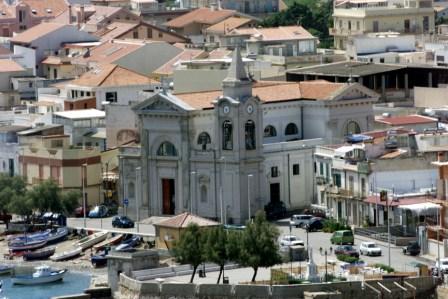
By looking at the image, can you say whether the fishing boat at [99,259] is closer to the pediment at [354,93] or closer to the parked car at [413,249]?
the parked car at [413,249]

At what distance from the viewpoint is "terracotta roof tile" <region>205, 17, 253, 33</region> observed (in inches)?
4569

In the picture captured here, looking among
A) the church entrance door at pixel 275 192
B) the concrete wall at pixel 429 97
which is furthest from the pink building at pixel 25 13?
the church entrance door at pixel 275 192

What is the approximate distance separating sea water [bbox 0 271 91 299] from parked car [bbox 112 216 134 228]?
3949 millimetres

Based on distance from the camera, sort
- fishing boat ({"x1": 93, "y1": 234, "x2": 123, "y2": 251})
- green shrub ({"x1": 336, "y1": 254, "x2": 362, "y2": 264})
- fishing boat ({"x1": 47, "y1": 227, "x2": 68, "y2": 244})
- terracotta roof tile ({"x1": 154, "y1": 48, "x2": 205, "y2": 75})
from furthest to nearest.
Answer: terracotta roof tile ({"x1": 154, "y1": 48, "x2": 205, "y2": 75}), fishing boat ({"x1": 47, "y1": 227, "x2": 68, "y2": 244}), fishing boat ({"x1": 93, "y1": 234, "x2": 123, "y2": 251}), green shrub ({"x1": 336, "y1": 254, "x2": 362, "y2": 264})

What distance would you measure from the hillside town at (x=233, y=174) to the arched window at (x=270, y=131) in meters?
0.03

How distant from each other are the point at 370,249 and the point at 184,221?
596 cm

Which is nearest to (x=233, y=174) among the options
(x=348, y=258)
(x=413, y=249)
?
(x=413, y=249)

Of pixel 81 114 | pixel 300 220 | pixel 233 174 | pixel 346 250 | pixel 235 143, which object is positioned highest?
pixel 81 114

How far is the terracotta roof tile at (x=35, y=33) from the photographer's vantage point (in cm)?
11027

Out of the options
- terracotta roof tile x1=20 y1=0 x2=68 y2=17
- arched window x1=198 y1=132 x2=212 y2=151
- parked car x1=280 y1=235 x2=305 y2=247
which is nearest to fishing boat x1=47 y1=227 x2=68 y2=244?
arched window x1=198 y1=132 x2=212 y2=151

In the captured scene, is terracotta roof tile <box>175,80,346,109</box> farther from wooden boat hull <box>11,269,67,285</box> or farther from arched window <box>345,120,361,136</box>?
wooden boat hull <box>11,269,67,285</box>

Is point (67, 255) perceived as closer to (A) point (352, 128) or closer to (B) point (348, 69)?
(A) point (352, 128)

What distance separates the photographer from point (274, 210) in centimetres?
7619

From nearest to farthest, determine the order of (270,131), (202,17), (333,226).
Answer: (333,226) → (270,131) → (202,17)
